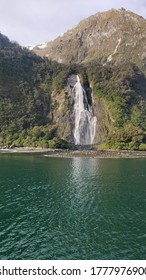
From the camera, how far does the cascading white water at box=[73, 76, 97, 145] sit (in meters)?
171

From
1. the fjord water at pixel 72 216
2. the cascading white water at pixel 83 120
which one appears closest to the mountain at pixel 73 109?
the cascading white water at pixel 83 120

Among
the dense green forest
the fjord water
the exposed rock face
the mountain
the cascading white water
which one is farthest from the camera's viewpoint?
the exposed rock face

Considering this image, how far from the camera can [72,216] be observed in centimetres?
4162

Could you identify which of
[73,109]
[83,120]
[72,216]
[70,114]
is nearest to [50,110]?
[70,114]

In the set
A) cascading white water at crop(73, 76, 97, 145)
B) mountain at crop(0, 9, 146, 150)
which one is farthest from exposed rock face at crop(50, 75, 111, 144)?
cascading white water at crop(73, 76, 97, 145)

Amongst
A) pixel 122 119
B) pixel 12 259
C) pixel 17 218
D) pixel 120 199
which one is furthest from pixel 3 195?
pixel 122 119

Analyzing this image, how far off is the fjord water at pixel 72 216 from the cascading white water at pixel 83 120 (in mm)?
95834

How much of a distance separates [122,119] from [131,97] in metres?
24.9

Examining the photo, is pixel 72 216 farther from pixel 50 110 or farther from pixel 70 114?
pixel 50 110

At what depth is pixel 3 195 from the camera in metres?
53.0

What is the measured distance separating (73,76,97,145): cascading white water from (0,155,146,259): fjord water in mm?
95834

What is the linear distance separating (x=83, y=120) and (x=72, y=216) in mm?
136984

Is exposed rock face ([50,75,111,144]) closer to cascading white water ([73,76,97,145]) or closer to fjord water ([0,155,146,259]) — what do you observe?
cascading white water ([73,76,97,145])

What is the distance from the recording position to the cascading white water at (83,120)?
171 m
